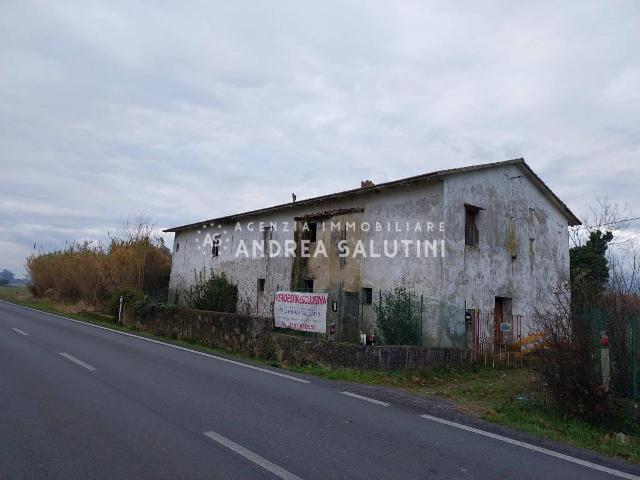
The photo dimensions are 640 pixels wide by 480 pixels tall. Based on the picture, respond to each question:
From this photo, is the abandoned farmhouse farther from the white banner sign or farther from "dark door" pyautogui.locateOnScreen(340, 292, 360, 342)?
the white banner sign

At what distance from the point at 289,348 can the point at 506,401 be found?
18.7 ft

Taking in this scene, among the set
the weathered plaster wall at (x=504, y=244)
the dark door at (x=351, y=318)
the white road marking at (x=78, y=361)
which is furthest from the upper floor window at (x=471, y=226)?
the white road marking at (x=78, y=361)

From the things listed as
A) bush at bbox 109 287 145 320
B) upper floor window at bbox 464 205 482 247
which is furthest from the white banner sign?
bush at bbox 109 287 145 320

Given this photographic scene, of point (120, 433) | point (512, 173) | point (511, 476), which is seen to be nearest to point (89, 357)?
point (120, 433)

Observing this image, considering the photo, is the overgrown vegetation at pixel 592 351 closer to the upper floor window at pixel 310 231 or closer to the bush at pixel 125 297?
the upper floor window at pixel 310 231

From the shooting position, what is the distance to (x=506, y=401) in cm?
861

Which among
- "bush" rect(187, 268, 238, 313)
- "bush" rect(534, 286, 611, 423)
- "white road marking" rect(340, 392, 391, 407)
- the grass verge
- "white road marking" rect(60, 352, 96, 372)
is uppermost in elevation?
"bush" rect(187, 268, 238, 313)

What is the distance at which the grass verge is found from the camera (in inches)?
242

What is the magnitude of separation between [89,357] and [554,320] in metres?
9.60

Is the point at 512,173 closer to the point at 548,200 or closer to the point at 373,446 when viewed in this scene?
the point at 548,200

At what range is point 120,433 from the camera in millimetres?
5195

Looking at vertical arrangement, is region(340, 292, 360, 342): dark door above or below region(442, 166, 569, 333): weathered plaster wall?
below

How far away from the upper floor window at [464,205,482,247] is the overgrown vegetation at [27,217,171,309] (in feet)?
54.8

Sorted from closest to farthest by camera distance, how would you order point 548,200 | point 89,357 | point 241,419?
point 241,419 → point 89,357 → point 548,200
